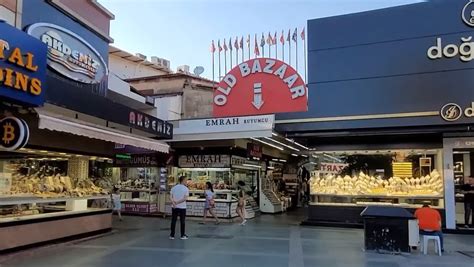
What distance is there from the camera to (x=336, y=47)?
43.7ft

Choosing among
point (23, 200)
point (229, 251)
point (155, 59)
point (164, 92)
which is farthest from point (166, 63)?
point (229, 251)

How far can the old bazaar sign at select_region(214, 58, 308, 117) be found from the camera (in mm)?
13133

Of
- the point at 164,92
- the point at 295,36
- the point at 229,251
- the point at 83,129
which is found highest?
the point at 295,36

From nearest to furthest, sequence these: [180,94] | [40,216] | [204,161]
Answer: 1. [40,216]
2. [204,161]
3. [180,94]

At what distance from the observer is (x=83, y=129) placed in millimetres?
8578

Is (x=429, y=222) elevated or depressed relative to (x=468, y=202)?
depressed

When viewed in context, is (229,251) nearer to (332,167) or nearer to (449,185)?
(332,167)

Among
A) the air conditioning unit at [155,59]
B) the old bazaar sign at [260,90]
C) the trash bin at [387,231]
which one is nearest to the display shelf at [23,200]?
the old bazaar sign at [260,90]

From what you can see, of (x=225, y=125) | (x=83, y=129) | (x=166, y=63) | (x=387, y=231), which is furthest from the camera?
(x=166, y=63)

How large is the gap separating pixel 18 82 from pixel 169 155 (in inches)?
396

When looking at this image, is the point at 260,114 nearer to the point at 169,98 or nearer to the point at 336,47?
the point at 336,47

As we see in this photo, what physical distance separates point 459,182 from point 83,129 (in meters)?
12.2

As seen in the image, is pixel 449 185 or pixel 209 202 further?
pixel 209 202

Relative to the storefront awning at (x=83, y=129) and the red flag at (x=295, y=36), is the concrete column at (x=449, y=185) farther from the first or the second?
the storefront awning at (x=83, y=129)
